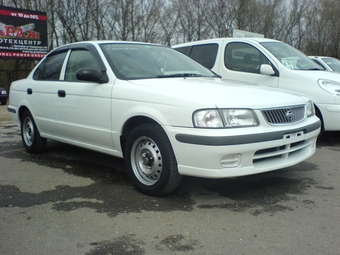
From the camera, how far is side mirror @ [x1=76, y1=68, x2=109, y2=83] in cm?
444

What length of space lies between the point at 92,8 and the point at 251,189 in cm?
3159

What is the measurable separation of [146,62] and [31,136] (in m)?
2.46

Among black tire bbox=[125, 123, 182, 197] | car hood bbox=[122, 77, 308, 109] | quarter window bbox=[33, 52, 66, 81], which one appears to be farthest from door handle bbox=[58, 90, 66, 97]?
black tire bbox=[125, 123, 182, 197]

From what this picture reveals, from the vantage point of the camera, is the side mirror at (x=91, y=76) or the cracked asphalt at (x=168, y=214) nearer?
the cracked asphalt at (x=168, y=214)

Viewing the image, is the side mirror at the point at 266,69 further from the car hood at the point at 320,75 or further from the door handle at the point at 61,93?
the door handle at the point at 61,93

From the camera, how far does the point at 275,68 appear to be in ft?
22.3

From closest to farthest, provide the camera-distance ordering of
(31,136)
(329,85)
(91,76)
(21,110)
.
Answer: (91,76), (31,136), (21,110), (329,85)

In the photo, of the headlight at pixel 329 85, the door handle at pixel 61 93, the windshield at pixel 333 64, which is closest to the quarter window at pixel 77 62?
the door handle at pixel 61 93

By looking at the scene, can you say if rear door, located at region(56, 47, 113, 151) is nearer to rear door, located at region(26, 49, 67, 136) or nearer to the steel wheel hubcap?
rear door, located at region(26, 49, 67, 136)

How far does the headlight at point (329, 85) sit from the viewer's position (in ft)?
20.8

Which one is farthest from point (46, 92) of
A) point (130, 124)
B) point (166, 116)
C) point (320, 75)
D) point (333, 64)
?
point (333, 64)

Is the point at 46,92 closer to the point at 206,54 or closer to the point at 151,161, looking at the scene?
the point at 151,161

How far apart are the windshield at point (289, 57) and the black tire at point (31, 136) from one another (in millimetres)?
4101

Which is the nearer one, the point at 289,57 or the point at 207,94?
the point at 207,94
